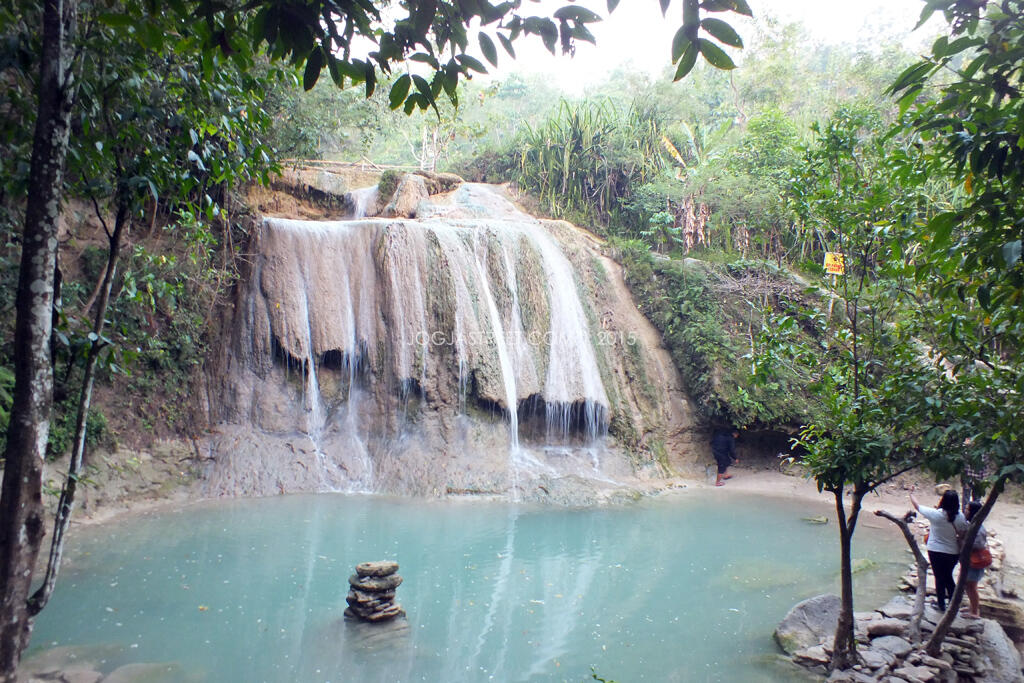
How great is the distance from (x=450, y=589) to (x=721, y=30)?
20.2 feet

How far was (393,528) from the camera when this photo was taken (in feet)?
29.1

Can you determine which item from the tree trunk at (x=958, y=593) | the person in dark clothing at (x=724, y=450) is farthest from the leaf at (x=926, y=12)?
the person in dark clothing at (x=724, y=450)

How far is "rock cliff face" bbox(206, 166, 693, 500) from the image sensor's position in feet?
36.3

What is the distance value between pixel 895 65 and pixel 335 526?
864 inches

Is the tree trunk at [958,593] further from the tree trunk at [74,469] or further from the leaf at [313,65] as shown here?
the tree trunk at [74,469]

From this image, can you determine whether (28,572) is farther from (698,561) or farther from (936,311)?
(698,561)

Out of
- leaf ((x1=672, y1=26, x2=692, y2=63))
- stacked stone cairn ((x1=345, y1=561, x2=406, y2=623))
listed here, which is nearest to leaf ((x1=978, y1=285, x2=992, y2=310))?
leaf ((x1=672, y1=26, x2=692, y2=63))

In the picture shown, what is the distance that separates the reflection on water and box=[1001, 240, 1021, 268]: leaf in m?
4.13

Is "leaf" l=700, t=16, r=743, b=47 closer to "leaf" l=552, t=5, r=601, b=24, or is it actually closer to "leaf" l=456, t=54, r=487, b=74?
"leaf" l=552, t=5, r=601, b=24

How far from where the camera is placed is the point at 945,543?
244 inches

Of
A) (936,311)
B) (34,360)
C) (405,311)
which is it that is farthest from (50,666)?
(405,311)

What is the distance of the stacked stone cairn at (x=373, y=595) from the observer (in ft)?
19.2

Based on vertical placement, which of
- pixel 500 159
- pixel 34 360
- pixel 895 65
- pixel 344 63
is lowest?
pixel 34 360

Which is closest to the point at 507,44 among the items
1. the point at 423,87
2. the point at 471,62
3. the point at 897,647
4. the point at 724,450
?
the point at 471,62
